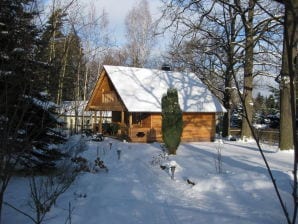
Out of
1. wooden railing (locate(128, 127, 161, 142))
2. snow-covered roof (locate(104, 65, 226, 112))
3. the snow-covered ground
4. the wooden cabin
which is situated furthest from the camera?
snow-covered roof (locate(104, 65, 226, 112))

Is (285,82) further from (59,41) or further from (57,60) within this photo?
(57,60)

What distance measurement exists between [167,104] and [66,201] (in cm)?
876

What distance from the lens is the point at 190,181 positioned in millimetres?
10461

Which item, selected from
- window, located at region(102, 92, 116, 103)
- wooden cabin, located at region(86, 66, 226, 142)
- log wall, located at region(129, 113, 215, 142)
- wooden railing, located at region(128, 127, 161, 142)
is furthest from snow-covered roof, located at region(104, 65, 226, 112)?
wooden railing, located at region(128, 127, 161, 142)

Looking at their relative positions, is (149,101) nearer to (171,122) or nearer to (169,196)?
(171,122)

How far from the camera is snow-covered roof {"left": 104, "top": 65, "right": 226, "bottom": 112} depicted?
24394 mm

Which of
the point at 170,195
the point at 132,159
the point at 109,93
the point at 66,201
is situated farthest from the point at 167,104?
the point at 109,93

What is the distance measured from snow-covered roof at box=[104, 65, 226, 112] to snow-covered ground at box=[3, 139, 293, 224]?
11.3 meters

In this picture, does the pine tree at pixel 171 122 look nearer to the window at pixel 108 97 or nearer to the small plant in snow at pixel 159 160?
the small plant in snow at pixel 159 160

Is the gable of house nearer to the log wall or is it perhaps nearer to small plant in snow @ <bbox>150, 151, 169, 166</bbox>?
the log wall

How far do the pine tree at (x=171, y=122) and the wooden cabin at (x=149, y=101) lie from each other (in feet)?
22.2

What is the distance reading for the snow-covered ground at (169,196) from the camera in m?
7.36

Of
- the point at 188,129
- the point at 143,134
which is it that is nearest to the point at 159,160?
the point at 143,134

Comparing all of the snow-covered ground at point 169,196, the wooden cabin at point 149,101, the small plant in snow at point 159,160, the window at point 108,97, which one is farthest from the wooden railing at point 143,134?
the snow-covered ground at point 169,196
